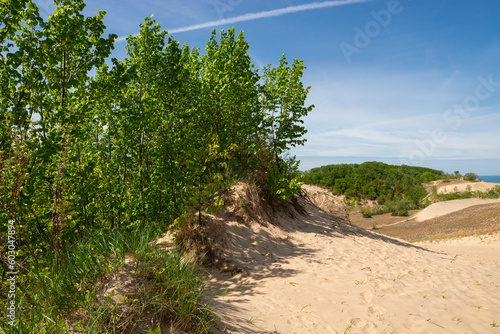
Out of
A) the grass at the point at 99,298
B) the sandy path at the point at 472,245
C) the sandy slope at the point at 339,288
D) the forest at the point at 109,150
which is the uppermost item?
the forest at the point at 109,150

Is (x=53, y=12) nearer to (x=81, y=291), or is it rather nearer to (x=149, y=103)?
(x=149, y=103)

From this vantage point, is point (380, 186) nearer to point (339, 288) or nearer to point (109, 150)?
point (339, 288)

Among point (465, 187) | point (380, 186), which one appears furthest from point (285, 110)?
point (465, 187)

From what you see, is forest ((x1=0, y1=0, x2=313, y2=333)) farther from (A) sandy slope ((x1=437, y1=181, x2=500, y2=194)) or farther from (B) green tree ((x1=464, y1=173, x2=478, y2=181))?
(B) green tree ((x1=464, y1=173, x2=478, y2=181))

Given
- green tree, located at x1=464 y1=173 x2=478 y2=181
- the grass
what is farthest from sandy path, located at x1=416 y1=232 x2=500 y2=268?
green tree, located at x1=464 y1=173 x2=478 y2=181

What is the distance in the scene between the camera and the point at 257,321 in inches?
173

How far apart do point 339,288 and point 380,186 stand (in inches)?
2217

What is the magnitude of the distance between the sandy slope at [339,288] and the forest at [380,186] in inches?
1434

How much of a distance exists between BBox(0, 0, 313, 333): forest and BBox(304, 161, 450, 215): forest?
120ft

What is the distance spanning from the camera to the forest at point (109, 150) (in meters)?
3.76

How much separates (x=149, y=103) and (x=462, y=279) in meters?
9.59

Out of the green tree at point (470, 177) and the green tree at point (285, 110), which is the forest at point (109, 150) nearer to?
the green tree at point (285, 110)

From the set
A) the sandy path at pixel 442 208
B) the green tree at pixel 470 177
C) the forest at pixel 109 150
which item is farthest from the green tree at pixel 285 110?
the green tree at pixel 470 177

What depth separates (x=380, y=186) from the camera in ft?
185
